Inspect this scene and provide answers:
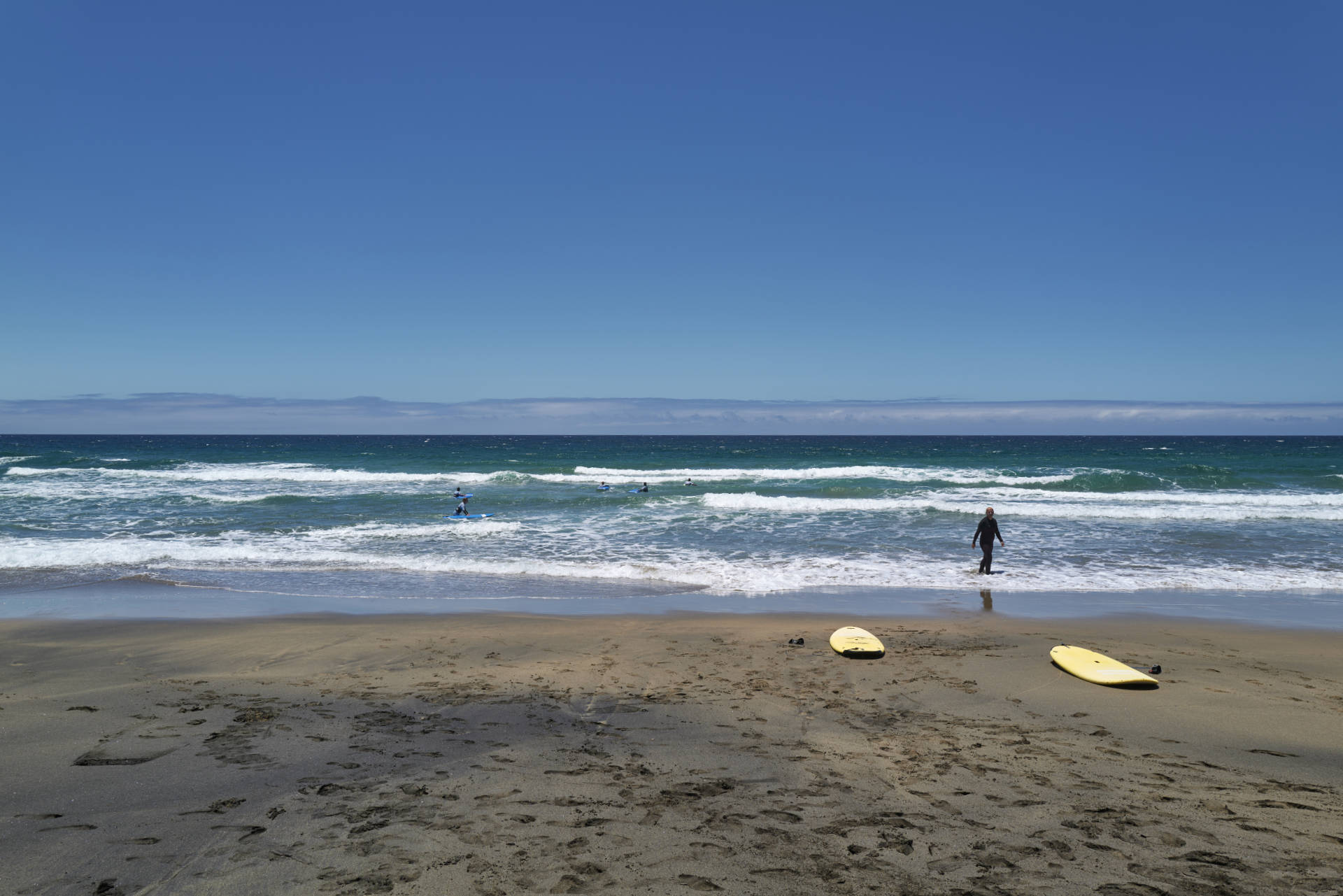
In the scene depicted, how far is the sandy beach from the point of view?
13.0 feet

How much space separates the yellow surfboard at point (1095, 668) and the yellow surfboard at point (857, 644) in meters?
2.00

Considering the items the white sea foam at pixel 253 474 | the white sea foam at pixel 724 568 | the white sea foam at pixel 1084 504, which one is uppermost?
the white sea foam at pixel 1084 504

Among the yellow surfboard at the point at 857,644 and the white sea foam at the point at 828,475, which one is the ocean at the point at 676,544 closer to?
the white sea foam at the point at 828,475

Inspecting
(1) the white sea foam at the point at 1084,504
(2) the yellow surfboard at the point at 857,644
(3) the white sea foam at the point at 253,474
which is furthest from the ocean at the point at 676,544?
(2) the yellow surfboard at the point at 857,644

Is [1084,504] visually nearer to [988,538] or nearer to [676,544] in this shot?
[988,538]

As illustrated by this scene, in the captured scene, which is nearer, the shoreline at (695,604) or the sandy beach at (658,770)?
the sandy beach at (658,770)

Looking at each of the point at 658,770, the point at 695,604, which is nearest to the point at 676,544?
the point at 695,604

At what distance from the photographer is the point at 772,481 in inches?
1508

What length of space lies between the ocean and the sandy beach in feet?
11.1

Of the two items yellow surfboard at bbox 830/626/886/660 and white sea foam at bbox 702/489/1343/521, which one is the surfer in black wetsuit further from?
white sea foam at bbox 702/489/1343/521

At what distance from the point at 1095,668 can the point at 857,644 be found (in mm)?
2575

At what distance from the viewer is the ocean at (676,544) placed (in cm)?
1299

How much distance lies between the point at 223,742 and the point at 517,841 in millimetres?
3047

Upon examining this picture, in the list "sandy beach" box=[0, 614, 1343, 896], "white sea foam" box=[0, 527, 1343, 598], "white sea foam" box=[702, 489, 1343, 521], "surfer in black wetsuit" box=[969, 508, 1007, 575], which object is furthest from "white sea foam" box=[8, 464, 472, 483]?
"sandy beach" box=[0, 614, 1343, 896]
